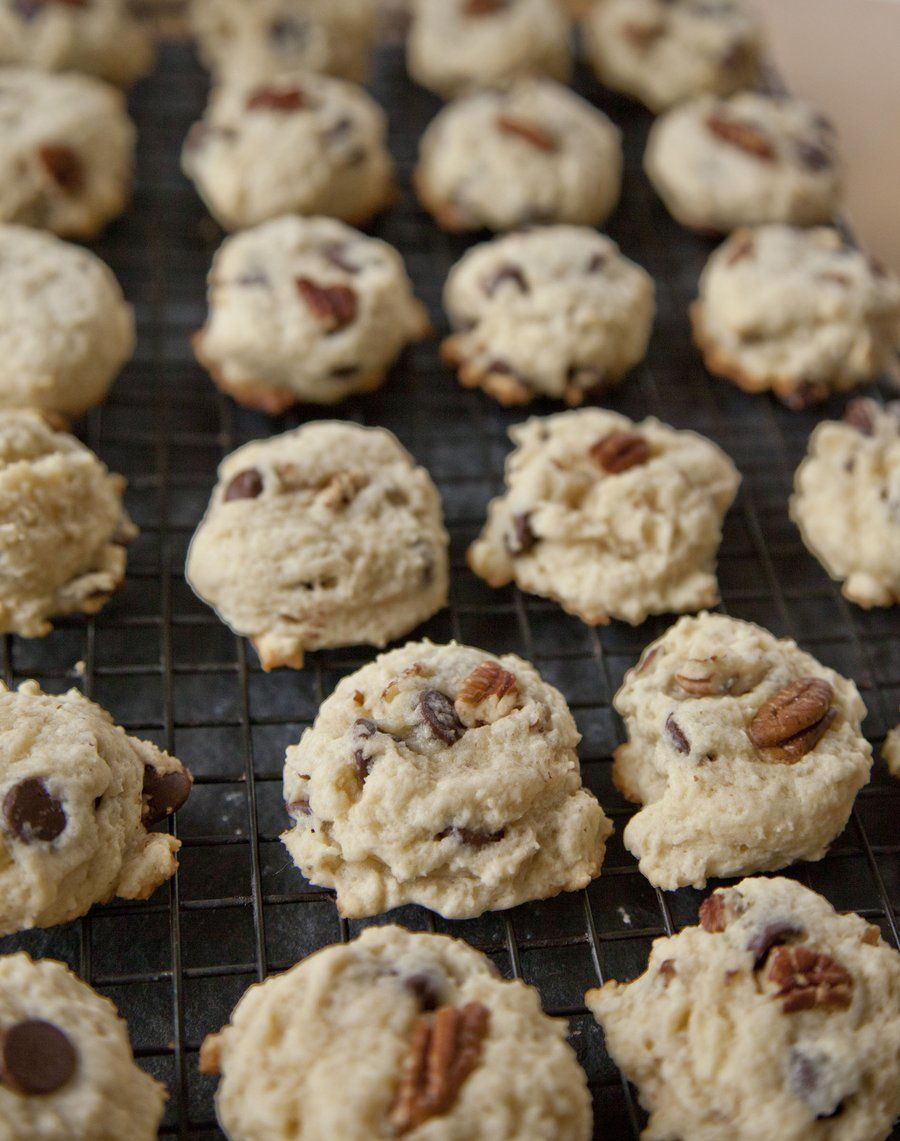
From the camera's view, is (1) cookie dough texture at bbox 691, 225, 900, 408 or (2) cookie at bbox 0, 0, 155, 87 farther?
(2) cookie at bbox 0, 0, 155, 87

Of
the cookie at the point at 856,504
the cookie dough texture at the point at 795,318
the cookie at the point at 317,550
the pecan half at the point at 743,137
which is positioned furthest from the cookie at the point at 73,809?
the pecan half at the point at 743,137

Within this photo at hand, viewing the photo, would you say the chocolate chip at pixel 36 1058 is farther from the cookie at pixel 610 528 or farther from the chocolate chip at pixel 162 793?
the cookie at pixel 610 528

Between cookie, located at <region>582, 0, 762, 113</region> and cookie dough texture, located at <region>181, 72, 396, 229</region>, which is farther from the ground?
cookie, located at <region>582, 0, 762, 113</region>

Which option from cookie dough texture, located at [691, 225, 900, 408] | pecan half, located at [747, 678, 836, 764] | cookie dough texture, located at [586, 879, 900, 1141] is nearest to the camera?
cookie dough texture, located at [586, 879, 900, 1141]

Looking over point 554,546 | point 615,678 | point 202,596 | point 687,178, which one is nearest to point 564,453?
point 554,546

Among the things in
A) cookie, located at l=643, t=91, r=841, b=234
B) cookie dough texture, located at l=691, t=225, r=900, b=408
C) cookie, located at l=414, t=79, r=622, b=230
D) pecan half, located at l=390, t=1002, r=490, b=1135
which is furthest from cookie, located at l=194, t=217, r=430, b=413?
pecan half, located at l=390, t=1002, r=490, b=1135

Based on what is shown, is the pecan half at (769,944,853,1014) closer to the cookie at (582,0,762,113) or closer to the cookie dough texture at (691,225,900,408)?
the cookie dough texture at (691,225,900,408)

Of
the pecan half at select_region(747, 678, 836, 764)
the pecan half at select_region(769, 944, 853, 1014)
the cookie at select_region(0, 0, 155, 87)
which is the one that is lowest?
the pecan half at select_region(769, 944, 853, 1014)

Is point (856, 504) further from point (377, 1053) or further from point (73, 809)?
point (73, 809)

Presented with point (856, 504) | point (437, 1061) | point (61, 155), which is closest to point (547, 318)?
point (856, 504)
